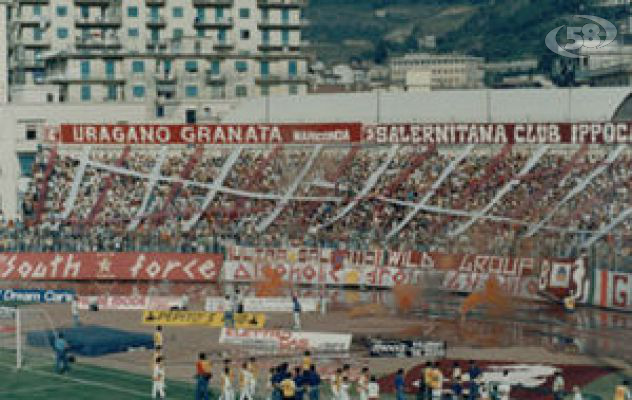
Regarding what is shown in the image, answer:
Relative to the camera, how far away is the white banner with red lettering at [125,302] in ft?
226

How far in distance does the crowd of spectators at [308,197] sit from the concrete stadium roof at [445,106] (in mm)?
14333

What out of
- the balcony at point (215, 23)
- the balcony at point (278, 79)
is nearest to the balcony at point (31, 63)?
the balcony at point (215, 23)

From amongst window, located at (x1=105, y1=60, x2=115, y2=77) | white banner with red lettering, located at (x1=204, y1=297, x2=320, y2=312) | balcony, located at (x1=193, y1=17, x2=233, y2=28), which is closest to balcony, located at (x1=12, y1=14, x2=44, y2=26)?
window, located at (x1=105, y1=60, x2=115, y2=77)

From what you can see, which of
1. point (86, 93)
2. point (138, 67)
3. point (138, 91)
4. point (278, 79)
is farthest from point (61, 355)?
point (278, 79)

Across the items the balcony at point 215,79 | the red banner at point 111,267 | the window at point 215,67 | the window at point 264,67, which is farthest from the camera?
the window at point 264,67

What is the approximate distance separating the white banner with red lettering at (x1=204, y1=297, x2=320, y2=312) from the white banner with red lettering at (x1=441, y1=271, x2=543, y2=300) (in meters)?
7.35

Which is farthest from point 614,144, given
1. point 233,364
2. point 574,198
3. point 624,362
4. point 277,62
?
point 277,62

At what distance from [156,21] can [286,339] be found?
7443 centimetres

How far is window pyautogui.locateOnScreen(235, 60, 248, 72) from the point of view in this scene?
128 meters

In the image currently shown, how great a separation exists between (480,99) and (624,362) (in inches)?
1951

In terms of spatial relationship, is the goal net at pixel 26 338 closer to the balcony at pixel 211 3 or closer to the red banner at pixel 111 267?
the red banner at pixel 111 267

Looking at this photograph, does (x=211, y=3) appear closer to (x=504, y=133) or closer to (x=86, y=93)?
(x=86, y=93)

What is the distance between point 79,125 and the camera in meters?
89.0

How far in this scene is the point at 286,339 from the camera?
187 feet
